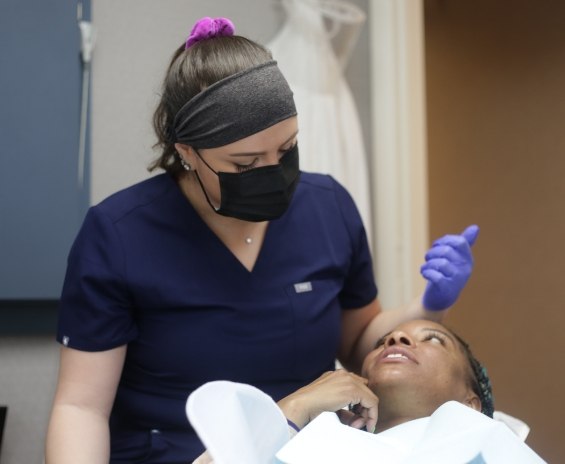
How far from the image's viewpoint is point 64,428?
48.3 inches

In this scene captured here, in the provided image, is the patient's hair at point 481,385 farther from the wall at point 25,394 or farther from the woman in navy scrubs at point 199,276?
the wall at point 25,394

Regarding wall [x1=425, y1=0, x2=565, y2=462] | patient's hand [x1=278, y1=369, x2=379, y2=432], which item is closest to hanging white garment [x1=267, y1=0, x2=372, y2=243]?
patient's hand [x1=278, y1=369, x2=379, y2=432]

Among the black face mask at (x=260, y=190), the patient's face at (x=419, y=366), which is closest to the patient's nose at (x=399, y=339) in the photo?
the patient's face at (x=419, y=366)

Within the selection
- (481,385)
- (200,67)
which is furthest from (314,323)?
(200,67)

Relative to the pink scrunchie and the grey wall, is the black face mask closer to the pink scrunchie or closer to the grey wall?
the pink scrunchie

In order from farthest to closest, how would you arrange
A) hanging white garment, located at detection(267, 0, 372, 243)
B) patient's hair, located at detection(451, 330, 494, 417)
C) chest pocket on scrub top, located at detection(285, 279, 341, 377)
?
hanging white garment, located at detection(267, 0, 372, 243) → patient's hair, located at detection(451, 330, 494, 417) → chest pocket on scrub top, located at detection(285, 279, 341, 377)

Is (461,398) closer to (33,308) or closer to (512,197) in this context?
(33,308)

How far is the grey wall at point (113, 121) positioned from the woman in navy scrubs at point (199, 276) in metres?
0.56

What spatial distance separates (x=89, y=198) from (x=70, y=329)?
28.3 inches

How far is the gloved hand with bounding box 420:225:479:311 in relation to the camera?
56.6 inches

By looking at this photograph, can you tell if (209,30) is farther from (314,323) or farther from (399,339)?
(399,339)

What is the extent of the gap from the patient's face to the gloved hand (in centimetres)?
7

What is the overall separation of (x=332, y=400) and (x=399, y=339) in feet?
1.06

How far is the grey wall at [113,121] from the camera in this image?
1867mm
